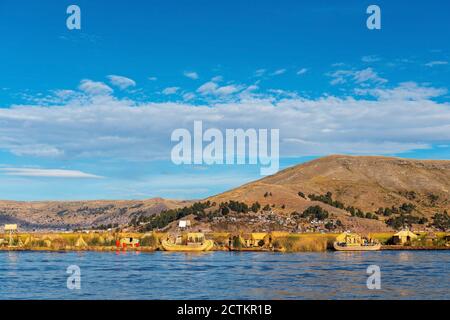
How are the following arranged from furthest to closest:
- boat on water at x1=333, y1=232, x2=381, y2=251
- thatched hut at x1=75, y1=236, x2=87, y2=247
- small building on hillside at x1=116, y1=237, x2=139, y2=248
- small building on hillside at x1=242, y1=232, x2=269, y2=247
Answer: small building on hillside at x1=242, y1=232, x2=269, y2=247
small building on hillside at x1=116, y1=237, x2=139, y2=248
thatched hut at x1=75, y1=236, x2=87, y2=247
boat on water at x1=333, y1=232, x2=381, y2=251

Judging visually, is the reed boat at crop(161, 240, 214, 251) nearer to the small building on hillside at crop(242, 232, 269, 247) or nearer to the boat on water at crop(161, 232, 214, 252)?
the boat on water at crop(161, 232, 214, 252)

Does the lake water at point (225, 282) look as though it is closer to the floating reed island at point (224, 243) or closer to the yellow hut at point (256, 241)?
the floating reed island at point (224, 243)

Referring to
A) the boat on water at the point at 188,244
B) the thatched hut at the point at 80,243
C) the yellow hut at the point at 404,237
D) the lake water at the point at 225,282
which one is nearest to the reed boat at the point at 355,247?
the yellow hut at the point at 404,237

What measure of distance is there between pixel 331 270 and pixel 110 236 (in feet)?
274

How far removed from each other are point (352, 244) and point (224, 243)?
30688mm

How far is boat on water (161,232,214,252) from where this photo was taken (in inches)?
4892

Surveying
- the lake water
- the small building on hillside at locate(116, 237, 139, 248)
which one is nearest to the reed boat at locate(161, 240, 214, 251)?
the small building on hillside at locate(116, 237, 139, 248)

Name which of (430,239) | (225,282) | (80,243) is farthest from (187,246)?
(225,282)

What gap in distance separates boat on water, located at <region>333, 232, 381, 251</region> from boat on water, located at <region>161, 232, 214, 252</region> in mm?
28893

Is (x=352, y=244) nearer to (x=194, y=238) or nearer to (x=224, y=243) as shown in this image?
(x=224, y=243)

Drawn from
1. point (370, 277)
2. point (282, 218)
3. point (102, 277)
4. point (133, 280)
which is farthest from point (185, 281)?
point (282, 218)

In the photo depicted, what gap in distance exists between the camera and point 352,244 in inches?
5128
